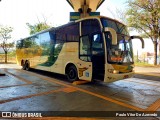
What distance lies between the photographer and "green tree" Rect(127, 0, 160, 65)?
66.4ft

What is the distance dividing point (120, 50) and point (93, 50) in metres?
1.15

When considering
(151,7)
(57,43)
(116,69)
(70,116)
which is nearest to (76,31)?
(57,43)

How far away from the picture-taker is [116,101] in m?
5.42

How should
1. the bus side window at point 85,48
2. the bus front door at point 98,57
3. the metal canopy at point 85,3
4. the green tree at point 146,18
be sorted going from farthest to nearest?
the green tree at point 146,18
the metal canopy at point 85,3
the bus side window at point 85,48
the bus front door at point 98,57

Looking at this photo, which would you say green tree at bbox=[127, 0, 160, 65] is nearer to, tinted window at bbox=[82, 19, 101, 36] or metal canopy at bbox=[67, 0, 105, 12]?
metal canopy at bbox=[67, 0, 105, 12]

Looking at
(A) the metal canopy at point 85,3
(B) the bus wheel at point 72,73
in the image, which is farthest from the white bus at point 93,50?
(A) the metal canopy at point 85,3

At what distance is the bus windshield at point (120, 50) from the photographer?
692 centimetres

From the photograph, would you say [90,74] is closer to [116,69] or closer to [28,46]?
[116,69]

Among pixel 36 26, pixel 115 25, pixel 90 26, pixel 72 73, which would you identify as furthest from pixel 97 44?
pixel 36 26

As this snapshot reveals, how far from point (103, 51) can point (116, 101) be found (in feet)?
7.45

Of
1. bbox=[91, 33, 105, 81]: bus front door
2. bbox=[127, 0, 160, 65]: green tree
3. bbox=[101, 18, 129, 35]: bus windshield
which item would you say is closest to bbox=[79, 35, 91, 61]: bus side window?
bbox=[91, 33, 105, 81]: bus front door

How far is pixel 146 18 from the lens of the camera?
2073 cm

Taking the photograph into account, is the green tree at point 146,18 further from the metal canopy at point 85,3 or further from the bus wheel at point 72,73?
the bus wheel at point 72,73

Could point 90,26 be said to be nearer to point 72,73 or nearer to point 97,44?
point 97,44
